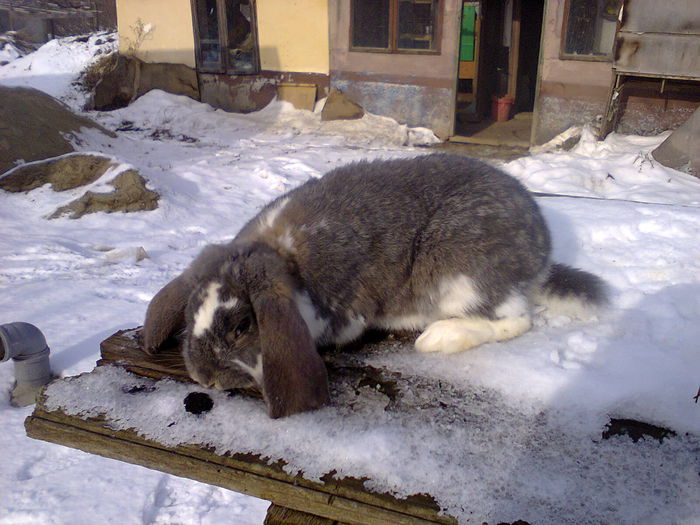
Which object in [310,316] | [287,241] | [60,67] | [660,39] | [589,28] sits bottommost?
[310,316]

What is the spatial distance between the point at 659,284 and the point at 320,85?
25.4 ft

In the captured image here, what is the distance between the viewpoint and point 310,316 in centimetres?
182

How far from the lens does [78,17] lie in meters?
16.5

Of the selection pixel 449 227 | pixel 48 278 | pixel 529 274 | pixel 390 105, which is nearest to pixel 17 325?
pixel 48 278

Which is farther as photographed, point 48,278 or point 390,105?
point 390,105

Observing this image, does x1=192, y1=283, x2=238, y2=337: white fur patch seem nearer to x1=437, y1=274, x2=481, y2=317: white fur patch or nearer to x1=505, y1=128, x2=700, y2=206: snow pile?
x1=437, y1=274, x2=481, y2=317: white fur patch

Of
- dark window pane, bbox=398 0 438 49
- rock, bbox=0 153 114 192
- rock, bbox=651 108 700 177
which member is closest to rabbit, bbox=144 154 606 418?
rock, bbox=0 153 114 192

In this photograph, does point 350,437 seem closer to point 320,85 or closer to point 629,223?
point 629,223

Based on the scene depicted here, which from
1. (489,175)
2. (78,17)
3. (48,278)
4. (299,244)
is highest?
(78,17)

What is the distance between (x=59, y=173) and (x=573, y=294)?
462 cm

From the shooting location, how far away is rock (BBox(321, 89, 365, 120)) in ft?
29.5

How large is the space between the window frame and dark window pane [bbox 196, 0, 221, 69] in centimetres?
253

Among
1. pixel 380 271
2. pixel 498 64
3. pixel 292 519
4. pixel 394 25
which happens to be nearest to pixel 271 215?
pixel 380 271

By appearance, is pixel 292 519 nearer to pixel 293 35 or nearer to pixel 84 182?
pixel 84 182
